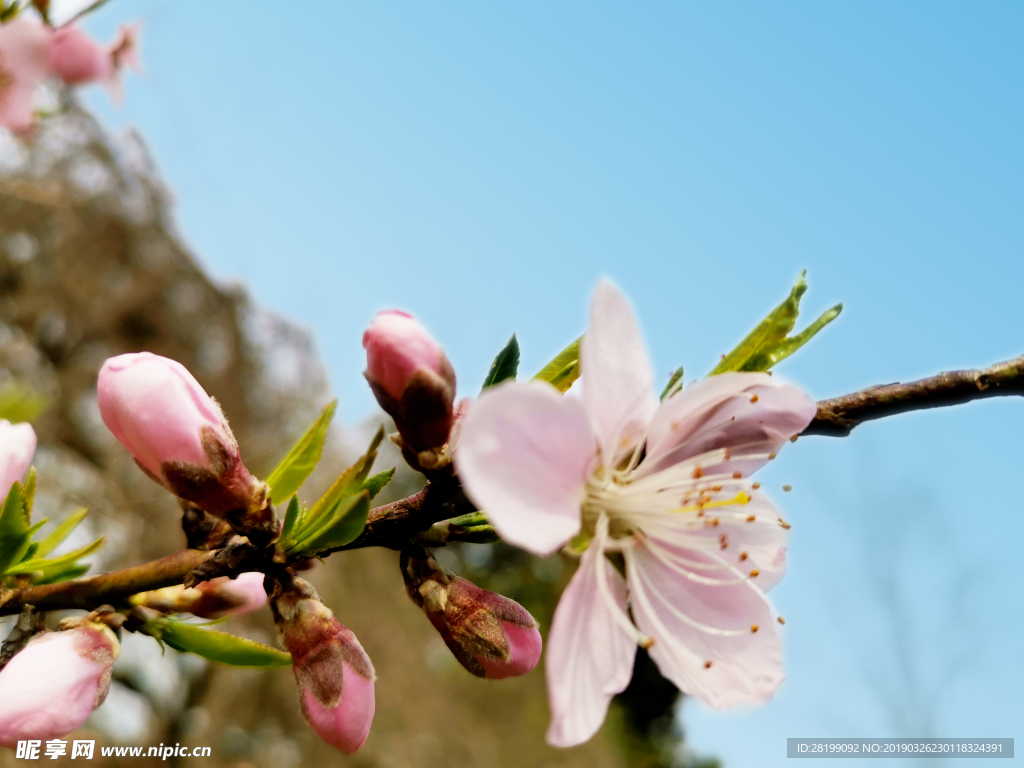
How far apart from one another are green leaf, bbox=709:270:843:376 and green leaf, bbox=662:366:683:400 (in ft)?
0.10

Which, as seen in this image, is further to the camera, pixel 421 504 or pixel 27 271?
pixel 27 271

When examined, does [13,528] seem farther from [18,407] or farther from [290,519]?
[18,407]

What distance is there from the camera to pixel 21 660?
60cm

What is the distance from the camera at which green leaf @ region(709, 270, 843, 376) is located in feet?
1.72

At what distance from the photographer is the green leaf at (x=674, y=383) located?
22.8 inches

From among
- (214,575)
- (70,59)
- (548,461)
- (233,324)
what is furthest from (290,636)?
(233,324)

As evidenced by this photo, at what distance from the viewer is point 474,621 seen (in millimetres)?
594

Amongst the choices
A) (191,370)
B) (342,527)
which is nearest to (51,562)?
(342,527)

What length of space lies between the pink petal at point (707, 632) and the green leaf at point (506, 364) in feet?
0.51

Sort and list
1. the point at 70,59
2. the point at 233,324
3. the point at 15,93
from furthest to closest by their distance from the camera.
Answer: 1. the point at 233,324
2. the point at 70,59
3. the point at 15,93

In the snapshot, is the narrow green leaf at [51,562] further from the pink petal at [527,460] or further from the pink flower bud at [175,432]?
the pink petal at [527,460]

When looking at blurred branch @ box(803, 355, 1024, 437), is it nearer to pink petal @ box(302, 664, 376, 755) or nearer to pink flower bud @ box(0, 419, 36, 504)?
pink petal @ box(302, 664, 376, 755)

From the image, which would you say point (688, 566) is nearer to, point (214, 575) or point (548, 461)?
point (548, 461)

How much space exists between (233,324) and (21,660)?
197 inches
